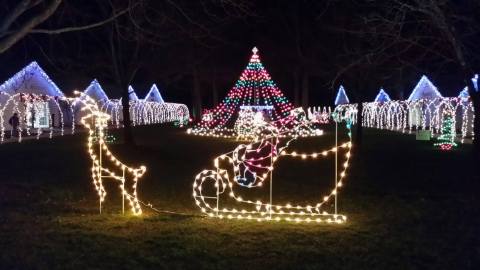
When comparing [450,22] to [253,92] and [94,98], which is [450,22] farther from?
[94,98]

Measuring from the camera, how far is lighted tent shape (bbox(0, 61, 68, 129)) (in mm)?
30989

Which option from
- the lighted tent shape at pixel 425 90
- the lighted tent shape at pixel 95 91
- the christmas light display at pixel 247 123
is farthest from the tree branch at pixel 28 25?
the lighted tent shape at pixel 95 91

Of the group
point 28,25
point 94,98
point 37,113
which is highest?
point 94,98

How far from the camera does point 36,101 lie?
105 feet

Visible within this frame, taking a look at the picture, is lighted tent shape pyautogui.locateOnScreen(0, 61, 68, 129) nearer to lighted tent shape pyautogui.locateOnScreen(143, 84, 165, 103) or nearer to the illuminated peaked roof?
the illuminated peaked roof

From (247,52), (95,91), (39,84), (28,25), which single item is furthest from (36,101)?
(28,25)

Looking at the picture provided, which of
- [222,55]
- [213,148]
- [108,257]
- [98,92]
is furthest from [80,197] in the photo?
[222,55]

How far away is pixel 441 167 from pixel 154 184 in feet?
24.2

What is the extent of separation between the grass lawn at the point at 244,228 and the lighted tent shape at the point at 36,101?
740 inches

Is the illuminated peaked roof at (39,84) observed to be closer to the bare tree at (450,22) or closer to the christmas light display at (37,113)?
the christmas light display at (37,113)

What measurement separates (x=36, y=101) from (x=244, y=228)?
2718 cm

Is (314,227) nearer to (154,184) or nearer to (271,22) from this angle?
(154,184)

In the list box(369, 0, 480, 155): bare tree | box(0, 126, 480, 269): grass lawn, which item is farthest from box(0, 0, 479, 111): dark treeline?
box(0, 126, 480, 269): grass lawn

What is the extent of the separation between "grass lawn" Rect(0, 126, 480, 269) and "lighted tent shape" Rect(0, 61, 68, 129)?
61.6 ft
